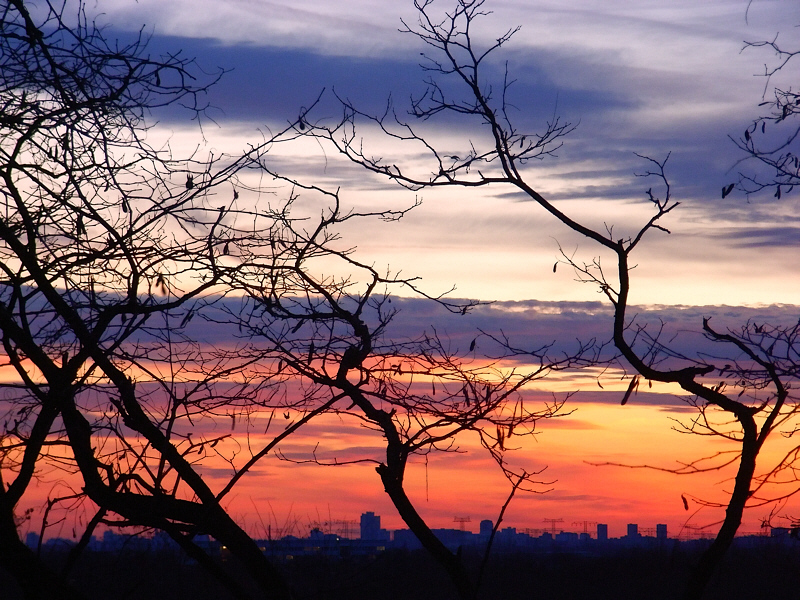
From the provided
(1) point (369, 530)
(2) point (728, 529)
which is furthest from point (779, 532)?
(1) point (369, 530)

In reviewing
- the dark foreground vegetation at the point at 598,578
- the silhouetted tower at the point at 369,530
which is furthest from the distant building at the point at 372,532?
the dark foreground vegetation at the point at 598,578

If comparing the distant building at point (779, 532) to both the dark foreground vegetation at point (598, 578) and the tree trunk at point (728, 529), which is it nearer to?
the tree trunk at point (728, 529)

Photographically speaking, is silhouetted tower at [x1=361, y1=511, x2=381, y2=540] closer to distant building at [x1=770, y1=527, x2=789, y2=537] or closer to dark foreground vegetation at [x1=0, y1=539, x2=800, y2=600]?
distant building at [x1=770, y1=527, x2=789, y2=537]

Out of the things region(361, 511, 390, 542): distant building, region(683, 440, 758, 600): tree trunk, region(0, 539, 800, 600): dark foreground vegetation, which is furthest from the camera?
region(0, 539, 800, 600): dark foreground vegetation

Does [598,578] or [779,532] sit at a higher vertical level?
[779,532]

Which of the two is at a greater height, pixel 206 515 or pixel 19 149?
pixel 19 149

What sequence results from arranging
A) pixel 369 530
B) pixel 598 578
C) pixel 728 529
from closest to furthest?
1. pixel 728 529
2. pixel 369 530
3. pixel 598 578

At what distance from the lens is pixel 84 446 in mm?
4414

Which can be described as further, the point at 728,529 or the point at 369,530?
the point at 369,530

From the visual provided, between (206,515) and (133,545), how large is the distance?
625 mm

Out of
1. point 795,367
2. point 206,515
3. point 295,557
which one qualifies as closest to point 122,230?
point 206,515

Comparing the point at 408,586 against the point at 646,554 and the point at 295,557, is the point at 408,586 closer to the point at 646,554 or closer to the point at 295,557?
the point at 646,554

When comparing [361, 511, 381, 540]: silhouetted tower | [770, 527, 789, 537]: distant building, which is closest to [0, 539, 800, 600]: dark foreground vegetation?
[361, 511, 381, 540]: silhouetted tower

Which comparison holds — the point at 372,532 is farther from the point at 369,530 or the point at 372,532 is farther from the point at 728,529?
the point at 728,529
